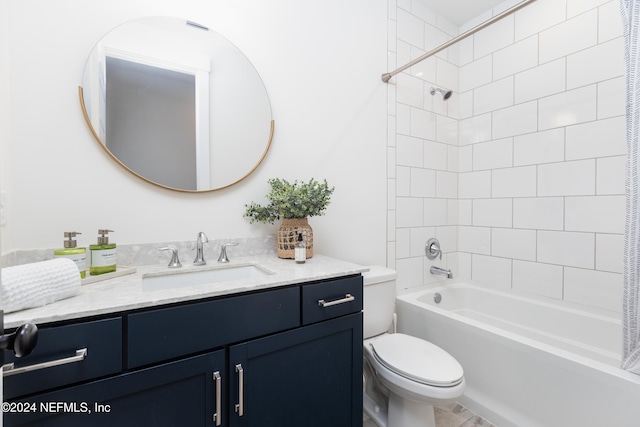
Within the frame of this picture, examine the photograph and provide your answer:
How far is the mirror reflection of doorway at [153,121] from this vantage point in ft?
3.91

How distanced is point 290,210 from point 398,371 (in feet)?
2.76

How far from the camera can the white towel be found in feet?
2.20

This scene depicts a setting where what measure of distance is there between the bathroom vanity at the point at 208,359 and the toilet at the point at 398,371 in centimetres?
22

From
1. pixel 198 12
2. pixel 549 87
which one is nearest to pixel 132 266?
pixel 198 12

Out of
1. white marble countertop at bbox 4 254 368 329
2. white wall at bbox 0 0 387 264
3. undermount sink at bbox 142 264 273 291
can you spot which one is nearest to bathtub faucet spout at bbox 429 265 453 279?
white wall at bbox 0 0 387 264

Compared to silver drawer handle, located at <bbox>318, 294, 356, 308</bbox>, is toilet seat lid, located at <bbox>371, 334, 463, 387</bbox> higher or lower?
lower

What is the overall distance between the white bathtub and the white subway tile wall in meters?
0.13

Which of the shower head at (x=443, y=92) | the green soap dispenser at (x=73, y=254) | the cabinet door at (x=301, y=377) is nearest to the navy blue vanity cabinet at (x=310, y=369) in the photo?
the cabinet door at (x=301, y=377)

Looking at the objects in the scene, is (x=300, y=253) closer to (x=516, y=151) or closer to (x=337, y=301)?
(x=337, y=301)

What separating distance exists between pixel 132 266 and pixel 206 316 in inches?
22.5

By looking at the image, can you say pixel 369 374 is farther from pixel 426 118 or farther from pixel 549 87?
pixel 549 87

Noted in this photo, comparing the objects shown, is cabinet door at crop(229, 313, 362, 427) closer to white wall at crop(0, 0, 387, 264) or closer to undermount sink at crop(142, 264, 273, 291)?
undermount sink at crop(142, 264, 273, 291)

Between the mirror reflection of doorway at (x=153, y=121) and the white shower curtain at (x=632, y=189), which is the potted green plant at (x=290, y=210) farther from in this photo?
the white shower curtain at (x=632, y=189)

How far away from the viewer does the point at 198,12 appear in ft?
4.41
